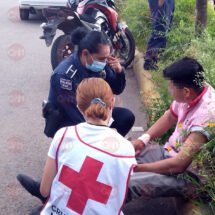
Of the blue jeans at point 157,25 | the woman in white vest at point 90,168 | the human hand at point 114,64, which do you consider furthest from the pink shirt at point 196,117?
the blue jeans at point 157,25

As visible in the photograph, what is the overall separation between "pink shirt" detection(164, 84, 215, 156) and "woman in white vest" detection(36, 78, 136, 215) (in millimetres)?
732

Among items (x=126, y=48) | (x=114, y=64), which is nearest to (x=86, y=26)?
(x=126, y=48)

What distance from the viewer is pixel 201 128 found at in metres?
3.34

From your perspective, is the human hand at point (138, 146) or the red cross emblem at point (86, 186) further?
the human hand at point (138, 146)

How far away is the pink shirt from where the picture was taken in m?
3.36

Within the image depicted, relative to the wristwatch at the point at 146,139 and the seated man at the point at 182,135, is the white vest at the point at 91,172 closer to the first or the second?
the seated man at the point at 182,135

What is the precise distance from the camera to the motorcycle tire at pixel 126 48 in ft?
25.0

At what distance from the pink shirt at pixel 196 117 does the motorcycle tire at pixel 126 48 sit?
155 inches

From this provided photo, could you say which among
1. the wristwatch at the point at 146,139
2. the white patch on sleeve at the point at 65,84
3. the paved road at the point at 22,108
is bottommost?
the paved road at the point at 22,108

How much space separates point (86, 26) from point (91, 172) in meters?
4.60

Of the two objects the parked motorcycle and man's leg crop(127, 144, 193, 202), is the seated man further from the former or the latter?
the parked motorcycle

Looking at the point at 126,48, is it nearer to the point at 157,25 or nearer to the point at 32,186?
the point at 157,25

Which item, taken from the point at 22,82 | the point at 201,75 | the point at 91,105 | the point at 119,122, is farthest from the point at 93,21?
the point at 91,105

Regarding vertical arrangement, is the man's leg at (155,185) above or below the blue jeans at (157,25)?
above
